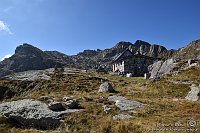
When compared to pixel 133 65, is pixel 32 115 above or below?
below

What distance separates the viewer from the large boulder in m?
23.6

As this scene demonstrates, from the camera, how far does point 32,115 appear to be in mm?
24188

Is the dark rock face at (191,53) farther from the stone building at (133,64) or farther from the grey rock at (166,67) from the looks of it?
the stone building at (133,64)

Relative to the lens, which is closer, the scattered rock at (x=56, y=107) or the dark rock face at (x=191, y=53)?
the scattered rock at (x=56, y=107)

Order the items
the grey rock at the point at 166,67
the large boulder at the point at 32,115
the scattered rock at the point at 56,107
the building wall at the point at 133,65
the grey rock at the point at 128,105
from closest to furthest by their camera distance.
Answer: the large boulder at the point at 32,115 → the scattered rock at the point at 56,107 → the grey rock at the point at 128,105 → the grey rock at the point at 166,67 → the building wall at the point at 133,65

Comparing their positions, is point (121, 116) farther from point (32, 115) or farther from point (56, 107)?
point (32, 115)

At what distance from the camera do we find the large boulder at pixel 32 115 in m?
23.6

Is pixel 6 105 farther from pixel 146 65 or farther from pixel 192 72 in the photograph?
pixel 146 65

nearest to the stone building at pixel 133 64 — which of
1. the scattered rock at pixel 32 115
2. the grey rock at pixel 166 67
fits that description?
the grey rock at pixel 166 67

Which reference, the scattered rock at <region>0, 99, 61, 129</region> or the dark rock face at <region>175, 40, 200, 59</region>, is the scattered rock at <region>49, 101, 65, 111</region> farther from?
the dark rock face at <region>175, 40, 200, 59</region>

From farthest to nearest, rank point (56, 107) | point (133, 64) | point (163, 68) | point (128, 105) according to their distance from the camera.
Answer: point (133, 64) → point (163, 68) → point (128, 105) → point (56, 107)

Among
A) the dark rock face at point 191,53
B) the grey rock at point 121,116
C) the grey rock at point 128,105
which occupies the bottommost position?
the grey rock at point 121,116

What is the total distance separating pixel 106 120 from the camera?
69.5 feet

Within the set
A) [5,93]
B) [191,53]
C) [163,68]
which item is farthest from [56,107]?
[191,53]
